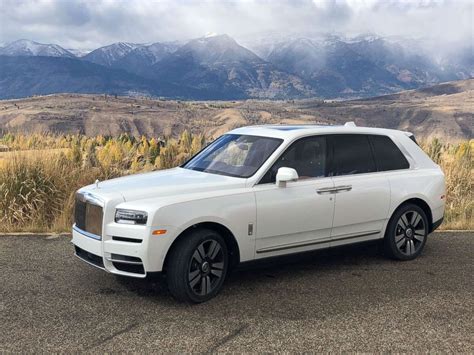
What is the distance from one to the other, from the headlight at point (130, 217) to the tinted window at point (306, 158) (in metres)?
1.43

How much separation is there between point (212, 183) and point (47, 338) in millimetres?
2036

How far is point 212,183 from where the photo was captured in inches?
209

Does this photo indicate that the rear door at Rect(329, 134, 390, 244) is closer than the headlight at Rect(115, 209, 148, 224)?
No

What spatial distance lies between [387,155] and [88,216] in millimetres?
3593

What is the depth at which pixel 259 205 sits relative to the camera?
531 cm

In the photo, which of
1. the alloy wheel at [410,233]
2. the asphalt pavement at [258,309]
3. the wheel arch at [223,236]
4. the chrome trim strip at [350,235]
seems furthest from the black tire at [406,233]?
the wheel arch at [223,236]

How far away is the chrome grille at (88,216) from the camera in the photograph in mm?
4992

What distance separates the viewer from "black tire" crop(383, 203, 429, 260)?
21.1 ft

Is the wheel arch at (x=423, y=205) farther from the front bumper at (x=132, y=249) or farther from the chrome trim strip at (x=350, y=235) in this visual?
the front bumper at (x=132, y=249)

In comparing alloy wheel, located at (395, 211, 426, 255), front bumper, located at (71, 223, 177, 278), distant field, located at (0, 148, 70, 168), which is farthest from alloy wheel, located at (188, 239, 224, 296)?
distant field, located at (0, 148, 70, 168)

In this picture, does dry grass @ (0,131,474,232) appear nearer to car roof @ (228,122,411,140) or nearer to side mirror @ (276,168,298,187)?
car roof @ (228,122,411,140)

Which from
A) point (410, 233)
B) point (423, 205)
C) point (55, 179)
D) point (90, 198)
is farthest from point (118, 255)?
point (55, 179)

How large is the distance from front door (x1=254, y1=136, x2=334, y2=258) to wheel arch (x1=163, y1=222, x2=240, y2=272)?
0.24 meters

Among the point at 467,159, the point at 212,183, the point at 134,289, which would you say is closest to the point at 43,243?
the point at 134,289
